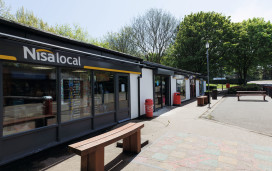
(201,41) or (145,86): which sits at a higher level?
(201,41)

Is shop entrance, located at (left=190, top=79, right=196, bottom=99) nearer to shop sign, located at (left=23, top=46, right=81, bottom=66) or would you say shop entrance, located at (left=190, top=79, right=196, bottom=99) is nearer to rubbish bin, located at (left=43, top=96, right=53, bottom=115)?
shop sign, located at (left=23, top=46, right=81, bottom=66)

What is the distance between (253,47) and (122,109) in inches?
1150

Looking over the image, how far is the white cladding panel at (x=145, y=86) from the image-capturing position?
8.64 metres

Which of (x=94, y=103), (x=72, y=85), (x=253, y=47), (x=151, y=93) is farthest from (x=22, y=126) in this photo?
(x=253, y=47)

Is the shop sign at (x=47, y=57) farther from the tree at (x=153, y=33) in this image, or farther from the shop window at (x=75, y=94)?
the tree at (x=153, y=33)

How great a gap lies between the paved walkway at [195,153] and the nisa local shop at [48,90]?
1.26 meters

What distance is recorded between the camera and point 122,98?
23.8 feet

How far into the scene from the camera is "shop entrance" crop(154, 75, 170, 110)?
36.3 feet

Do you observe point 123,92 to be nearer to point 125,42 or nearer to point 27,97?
point 27,97

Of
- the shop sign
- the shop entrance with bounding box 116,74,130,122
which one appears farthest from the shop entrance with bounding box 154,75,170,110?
the shop sign

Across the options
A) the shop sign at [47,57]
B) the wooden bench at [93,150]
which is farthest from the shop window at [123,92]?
the wooden bench at [93,150]

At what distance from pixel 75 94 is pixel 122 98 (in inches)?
93.8

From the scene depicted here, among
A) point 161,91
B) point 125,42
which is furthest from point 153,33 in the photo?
point 161,91

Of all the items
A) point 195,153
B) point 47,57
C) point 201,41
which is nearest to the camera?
point 195,153
